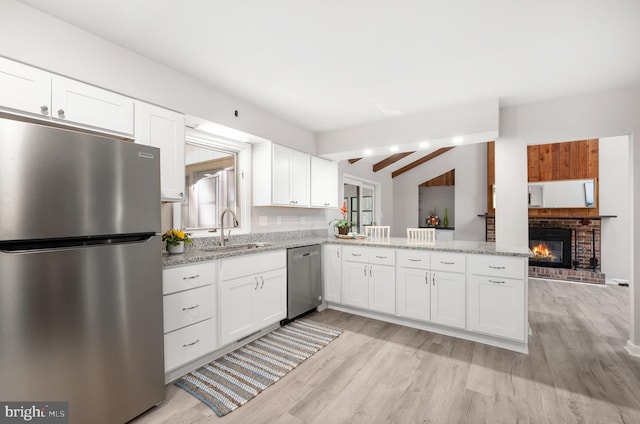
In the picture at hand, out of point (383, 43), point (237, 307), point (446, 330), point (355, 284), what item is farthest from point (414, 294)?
point (383, 43)

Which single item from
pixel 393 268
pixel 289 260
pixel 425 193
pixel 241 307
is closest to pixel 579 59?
pixel 393 268

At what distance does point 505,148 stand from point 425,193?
5.19 metres

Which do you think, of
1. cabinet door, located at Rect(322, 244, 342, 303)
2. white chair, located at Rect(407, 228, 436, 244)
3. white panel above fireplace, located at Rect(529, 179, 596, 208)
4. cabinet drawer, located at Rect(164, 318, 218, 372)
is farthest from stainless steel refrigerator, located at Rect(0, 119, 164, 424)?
white panel above fireplace, located at Rect(529, 179, 596, 208)

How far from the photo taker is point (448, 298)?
2.92 meters

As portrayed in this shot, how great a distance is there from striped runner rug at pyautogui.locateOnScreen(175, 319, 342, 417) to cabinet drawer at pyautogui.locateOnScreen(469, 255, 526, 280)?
60.6 inches

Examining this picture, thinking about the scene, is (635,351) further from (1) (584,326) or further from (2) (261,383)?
(2) (261,383)

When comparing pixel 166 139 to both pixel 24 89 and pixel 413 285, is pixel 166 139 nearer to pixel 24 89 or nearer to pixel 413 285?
pixel 24 89

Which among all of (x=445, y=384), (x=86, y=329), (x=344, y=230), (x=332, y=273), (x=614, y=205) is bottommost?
(x=445, y=384)

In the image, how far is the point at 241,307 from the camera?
2639 mm

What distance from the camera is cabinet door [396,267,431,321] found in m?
3.04

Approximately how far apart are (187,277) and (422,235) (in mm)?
2837

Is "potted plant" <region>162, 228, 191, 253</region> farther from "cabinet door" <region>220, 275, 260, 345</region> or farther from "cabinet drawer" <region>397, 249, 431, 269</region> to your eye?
"cabinet drawer" <region>397, 249, 431, 269</region>

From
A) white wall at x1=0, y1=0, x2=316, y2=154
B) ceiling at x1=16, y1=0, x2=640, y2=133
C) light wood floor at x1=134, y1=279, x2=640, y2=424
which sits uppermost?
ceiling at x1=16, y1=0, x2=640, y2=133

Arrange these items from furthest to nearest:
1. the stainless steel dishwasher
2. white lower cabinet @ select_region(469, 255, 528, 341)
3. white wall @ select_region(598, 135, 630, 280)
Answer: white wall @ select_region(598, 135, 630, 280) → the stainless steel dishwasher → white lower cabinet @ select_region(469, 255, 528, 341)
